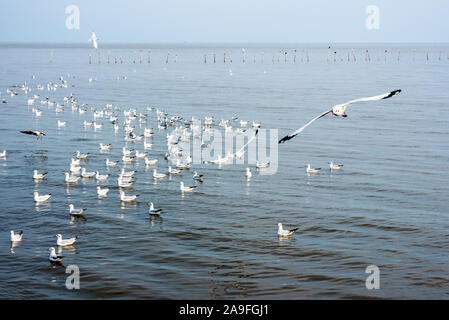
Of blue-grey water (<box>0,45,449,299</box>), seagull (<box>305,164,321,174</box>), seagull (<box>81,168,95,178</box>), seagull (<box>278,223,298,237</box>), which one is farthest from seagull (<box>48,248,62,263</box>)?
seagull (<box>305,164,321,174</box>)

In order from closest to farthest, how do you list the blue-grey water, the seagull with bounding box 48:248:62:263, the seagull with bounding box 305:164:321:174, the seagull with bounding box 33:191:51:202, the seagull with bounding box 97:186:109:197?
the blue-grey water → the seagull with bounding box 48:248:62:263 → the seagull with bounding box 33:191:51:202 → the seagull with bounding box 97:186:109:197 → the seagull with bounding box 305:164:321:174

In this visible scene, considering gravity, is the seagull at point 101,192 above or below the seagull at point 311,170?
below

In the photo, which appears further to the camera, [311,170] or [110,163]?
[110,163]

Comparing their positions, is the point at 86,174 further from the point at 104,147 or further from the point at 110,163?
the point at 104,147

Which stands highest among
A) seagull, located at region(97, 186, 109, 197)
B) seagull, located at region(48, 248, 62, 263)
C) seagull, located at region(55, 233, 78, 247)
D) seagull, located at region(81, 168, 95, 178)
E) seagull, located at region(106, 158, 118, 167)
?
seagull, located at region(106, 158, 118, 167)

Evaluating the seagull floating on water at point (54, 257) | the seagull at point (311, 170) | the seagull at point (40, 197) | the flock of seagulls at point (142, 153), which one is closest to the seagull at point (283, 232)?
the flock of seagulls at point (142, 153)

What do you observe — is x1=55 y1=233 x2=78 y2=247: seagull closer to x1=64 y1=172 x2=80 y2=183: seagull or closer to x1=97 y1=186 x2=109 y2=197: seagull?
x1=97 y1=186 x2=109 y2=197: seagull

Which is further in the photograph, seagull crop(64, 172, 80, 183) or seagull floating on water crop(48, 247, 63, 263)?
seagull crop(64, 172, 80, 183)

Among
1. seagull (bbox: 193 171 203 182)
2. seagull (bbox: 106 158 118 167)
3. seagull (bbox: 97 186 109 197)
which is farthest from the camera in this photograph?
seagull (bbox: 106 158 118 167)

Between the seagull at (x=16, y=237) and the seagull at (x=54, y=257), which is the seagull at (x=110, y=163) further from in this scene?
the seagull at (x=54, y=257)

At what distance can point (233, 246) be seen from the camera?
25984 millimetres

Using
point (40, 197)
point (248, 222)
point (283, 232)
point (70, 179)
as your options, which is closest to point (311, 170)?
point (248, 222)

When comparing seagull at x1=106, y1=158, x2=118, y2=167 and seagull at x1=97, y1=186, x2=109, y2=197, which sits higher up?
seagull at x1=106, y1=158, x2=118, y2=167
